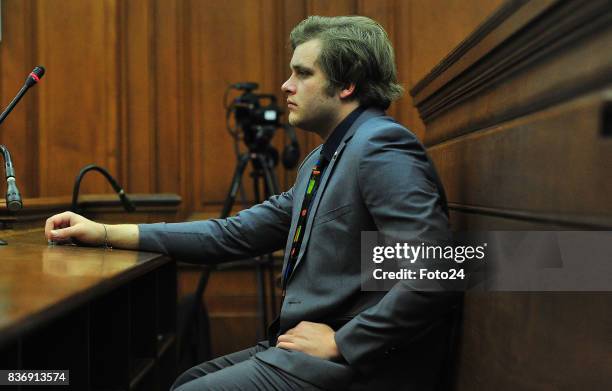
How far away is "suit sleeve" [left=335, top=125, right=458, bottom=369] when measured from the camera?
1.36 meters

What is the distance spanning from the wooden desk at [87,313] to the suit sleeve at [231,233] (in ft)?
0.31

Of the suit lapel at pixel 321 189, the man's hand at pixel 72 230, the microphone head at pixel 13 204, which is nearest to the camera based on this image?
the suit lapel at pixel 321 189

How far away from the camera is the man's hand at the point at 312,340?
143 cm

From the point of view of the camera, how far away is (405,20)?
A: 3.88m

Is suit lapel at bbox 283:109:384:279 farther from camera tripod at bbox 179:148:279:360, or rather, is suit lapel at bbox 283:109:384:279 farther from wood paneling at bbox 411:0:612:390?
camera tripod at bbox 179:148:279:360

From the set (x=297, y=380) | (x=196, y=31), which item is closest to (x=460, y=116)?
(x=297, y=380)

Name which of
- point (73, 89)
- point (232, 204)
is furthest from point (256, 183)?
point (73, 89)

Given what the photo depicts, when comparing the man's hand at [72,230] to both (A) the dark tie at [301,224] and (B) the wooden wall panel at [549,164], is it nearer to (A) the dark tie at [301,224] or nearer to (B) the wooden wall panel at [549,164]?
(A) the dark tie at [301,224]

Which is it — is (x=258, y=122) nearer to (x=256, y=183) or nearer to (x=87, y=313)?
(x=256, y=183)

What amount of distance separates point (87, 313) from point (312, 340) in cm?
44

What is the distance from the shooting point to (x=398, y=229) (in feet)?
4.55

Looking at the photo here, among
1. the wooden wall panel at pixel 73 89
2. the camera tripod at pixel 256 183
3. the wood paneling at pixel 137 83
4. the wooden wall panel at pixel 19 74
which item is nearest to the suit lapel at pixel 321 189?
A: the camera tripod at pixel 256 183

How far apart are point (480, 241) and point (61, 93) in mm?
3158

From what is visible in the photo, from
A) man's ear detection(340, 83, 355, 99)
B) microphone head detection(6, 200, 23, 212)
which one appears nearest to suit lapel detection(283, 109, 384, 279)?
man's ear detection(340, 83, 355, 99)
